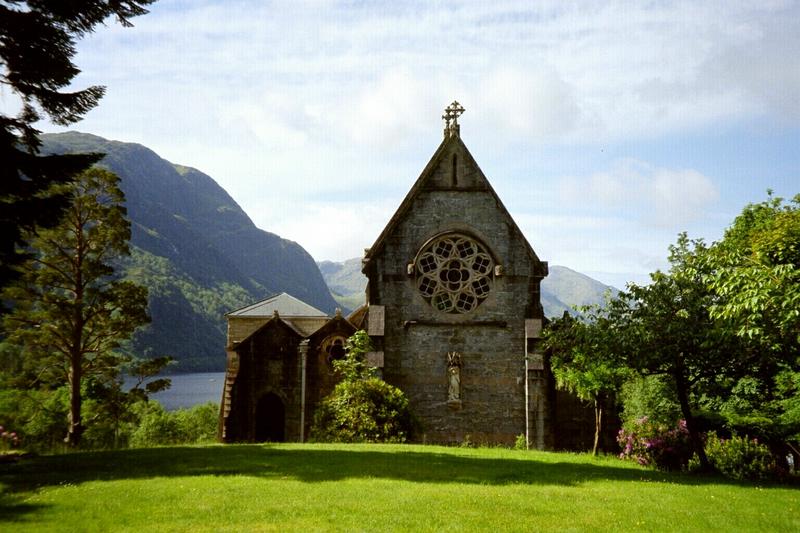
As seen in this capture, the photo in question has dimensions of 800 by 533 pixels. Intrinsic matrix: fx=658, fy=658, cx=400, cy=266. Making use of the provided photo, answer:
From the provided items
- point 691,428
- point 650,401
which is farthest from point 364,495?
point 650,401

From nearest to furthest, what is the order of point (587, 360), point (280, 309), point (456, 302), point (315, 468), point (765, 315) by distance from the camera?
point (765, 315) → point (315, 468) → point (587, 360) → point (456, 302) → point (280, 309)

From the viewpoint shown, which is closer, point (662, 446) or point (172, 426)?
point (662, 446)

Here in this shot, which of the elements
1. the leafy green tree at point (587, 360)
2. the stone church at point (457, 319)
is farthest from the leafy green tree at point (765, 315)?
the stone church at point (457, 319)

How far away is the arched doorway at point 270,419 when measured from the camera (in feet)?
97.4

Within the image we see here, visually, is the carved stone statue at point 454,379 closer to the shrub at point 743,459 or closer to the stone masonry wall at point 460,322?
the stone masonry wall at point 460,322

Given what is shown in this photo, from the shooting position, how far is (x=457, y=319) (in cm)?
2744

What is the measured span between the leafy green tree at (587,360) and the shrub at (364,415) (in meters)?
5.54

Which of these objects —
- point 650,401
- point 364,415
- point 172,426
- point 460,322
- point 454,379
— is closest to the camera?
point 364,415

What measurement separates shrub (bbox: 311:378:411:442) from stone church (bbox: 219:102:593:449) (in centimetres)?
374

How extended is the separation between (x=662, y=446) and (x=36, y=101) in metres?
19.2

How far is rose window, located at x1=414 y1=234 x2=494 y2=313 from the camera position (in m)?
27.7

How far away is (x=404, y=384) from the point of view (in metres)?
27.0

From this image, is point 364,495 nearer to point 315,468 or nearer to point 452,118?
point 315,468

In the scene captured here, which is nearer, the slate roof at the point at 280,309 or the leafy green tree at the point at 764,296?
the leafy green tree at the point at 764,296
